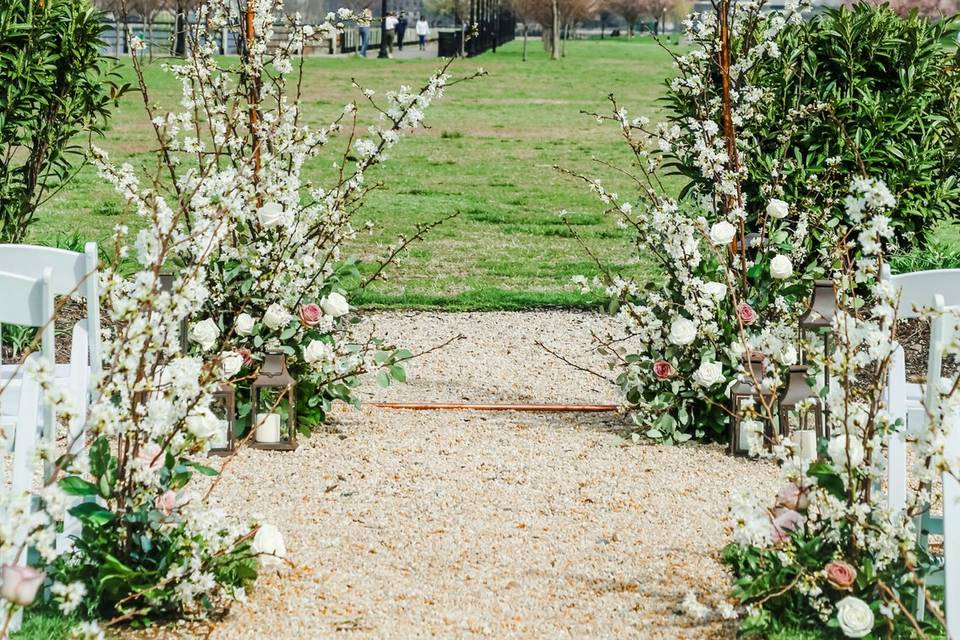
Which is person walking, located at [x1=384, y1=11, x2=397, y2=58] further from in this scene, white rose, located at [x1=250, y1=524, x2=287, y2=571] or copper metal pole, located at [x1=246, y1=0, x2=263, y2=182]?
white rose, located at [x1=250, y1=524, x2=287, y2=571]

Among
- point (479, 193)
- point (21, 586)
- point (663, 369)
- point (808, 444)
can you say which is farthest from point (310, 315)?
point (479, 193)

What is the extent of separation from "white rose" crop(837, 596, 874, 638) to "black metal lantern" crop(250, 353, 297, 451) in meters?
2.46

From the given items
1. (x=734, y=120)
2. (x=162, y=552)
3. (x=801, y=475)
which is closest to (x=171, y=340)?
(x=162, y=552)

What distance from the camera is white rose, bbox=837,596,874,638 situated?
3090mm

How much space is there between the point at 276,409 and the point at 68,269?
1467 mm

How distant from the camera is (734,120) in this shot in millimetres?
5395

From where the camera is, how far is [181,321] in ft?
15.4

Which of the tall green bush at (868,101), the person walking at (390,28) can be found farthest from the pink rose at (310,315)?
the person walking at (390,28)

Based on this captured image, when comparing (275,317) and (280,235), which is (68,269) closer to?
(275,317)

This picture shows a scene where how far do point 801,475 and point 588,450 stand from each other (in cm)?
178

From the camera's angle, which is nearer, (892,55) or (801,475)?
(801,475)

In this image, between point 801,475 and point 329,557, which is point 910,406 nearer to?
point 801,475

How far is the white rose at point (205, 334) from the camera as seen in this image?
4.75m

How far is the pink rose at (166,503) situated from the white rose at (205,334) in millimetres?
1455
